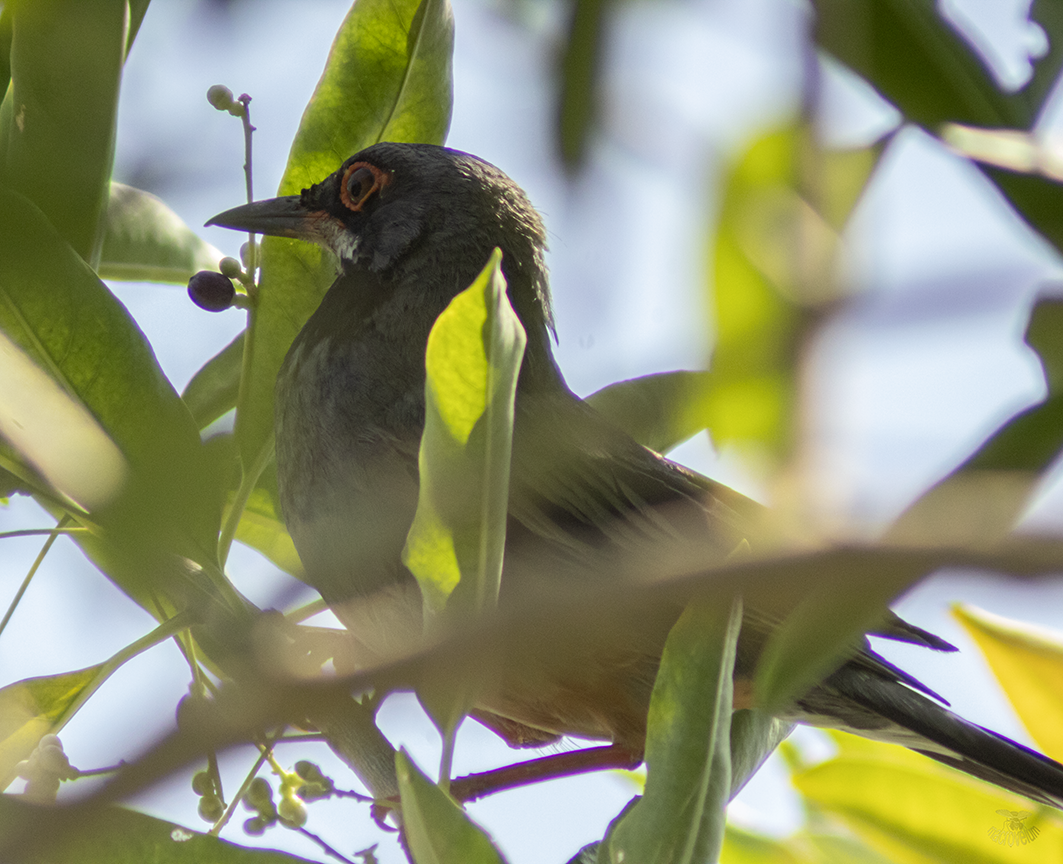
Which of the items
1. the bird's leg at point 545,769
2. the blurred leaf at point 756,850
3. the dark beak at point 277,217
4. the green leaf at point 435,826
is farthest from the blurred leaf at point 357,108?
the blurred leaf at point 756,850

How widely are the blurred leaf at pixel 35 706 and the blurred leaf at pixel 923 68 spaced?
1.91m

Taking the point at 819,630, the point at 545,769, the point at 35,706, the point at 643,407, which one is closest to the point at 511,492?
the point at 643,407

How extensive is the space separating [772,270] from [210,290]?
2.02 metres

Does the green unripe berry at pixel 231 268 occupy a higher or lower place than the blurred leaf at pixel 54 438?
higher

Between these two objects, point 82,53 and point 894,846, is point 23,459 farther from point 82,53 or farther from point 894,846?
point 894,846

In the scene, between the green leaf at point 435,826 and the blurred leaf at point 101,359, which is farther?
the blurred leaf at point 101,359

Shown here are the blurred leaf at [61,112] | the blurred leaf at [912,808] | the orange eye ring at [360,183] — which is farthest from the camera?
the orange eye ring at [360,183]

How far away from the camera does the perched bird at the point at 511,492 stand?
3021mm

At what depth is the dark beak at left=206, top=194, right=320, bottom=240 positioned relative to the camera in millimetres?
3516

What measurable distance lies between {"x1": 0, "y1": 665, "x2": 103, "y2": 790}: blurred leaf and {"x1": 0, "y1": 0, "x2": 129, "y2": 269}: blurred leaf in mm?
910

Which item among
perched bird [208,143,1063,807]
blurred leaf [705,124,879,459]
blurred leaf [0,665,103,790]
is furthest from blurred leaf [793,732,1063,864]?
blurred leaf [705,124,879,459]

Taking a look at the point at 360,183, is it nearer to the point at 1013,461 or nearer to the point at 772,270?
the point at 772,270

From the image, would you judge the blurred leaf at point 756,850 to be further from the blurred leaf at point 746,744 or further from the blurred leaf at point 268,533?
the blurred leaf at point 268,533

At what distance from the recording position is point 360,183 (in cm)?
394
